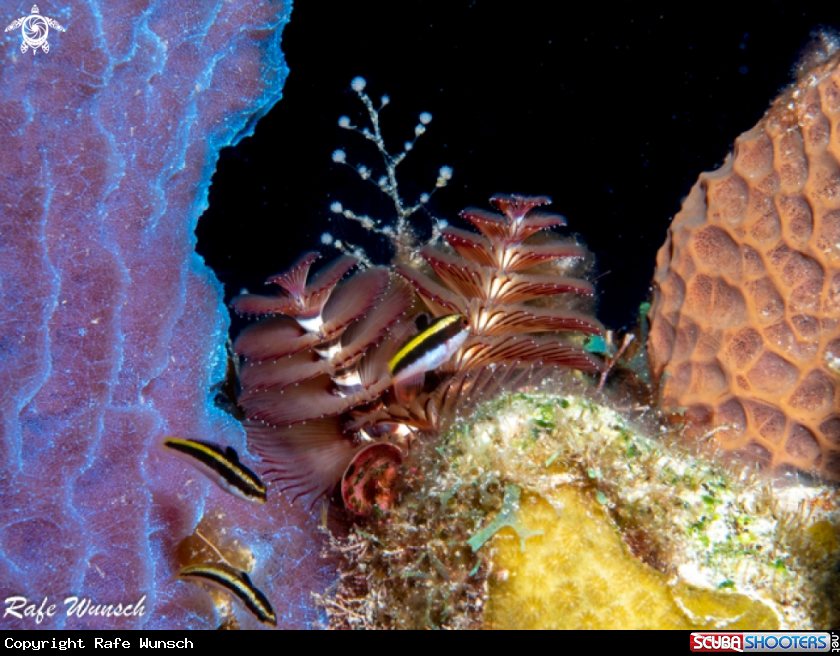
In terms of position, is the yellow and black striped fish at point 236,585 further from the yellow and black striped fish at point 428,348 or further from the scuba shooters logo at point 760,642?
the scuba shooters logo at point 760,642

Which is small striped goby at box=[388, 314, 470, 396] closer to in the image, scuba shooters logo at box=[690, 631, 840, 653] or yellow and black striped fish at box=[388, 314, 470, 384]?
yellow and black striped fish at box=[388, 314, 470, 384]

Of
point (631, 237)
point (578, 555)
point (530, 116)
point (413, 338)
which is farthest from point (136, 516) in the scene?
point (631, 237)

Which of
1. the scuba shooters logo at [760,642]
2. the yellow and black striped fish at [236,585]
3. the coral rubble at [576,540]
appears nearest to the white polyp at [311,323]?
the coral rubble at [576,540]

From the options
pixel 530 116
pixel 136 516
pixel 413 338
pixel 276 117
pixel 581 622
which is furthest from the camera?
pixel 530 116

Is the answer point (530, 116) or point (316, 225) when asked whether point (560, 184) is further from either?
point (316, 225)

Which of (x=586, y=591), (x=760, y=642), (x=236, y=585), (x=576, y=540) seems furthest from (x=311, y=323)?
(x=760, y=642)

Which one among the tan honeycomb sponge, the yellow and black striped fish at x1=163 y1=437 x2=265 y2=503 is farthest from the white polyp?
the tan honeycomb sponge
